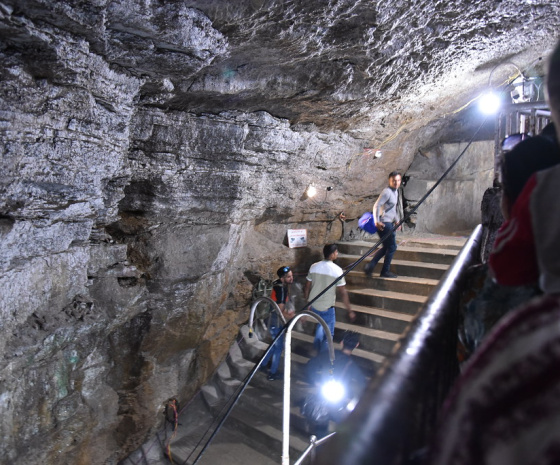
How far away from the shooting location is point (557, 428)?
1.65 feet

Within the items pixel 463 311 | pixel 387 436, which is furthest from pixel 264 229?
pixel 387 436

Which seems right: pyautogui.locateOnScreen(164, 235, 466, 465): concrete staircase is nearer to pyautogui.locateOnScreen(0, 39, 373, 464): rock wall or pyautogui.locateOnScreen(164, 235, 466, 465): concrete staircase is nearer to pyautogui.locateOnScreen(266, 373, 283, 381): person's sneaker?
pyautogui.locateOnScreen(266, 373, 283, 381): person's sneaker

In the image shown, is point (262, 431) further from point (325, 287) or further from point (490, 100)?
point (490, 100)

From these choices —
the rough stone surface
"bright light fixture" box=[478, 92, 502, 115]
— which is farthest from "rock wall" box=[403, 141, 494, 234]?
the rough stone surface

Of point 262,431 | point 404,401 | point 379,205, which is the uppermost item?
point 379,205

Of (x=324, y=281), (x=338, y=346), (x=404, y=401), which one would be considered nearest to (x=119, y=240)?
(x=324, y=281)

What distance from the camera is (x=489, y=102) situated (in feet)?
29.2

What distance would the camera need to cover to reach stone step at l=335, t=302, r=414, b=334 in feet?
22.4

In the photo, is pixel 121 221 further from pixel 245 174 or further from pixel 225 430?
pixel 225 430

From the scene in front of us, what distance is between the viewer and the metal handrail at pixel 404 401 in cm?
65

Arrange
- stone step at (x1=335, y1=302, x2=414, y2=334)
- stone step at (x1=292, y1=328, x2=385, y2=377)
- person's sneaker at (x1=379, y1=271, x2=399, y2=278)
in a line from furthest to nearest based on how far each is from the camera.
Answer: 1. person's sneaker at (x1=379, y1=271, x2=399, y2=278)
2. stone step at (x1=335, y1=302, x2=414, y2=334)
3. stone step at (x1=292, y1=328, x2=385, y2=377)

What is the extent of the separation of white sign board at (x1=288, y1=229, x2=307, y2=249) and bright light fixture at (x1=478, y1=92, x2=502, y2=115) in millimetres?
4794

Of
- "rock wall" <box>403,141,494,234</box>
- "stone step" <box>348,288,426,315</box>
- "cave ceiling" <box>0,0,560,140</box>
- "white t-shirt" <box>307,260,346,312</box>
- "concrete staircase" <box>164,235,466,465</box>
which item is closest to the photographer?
"cave ceiling" <box>0,0,560,140</box>

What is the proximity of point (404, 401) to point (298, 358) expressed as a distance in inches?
263
